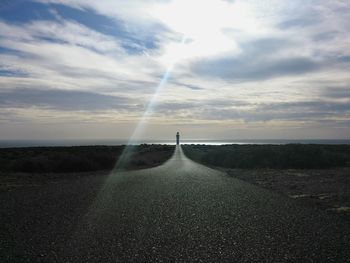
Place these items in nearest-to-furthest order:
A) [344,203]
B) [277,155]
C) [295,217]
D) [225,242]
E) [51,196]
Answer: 1. [225,242]
2. [295,217]
3. [344,203]
4. [51,196]
5. [277,155]

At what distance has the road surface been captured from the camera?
6.99 m

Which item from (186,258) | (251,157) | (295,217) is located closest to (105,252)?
(186,258)

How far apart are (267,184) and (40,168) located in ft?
53.3

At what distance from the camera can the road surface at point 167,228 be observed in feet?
22.9

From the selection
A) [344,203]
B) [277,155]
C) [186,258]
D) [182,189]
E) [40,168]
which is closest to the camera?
[186,258]

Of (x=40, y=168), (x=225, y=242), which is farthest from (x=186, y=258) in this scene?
(x=40, y=168)

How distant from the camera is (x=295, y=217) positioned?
10.2 metres

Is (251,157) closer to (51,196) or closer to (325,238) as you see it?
(51,196)

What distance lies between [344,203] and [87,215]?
27.6 feet

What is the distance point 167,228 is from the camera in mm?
9039

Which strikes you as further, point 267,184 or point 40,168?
point 40,168

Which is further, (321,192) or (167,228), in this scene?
(321,192)

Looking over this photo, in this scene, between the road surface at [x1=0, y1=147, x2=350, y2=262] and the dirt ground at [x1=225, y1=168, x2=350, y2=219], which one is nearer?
the road surface at [x1=0, y1=147, x2=350, y2=262]

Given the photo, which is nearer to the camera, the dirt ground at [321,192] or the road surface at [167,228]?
the road surface at [167,228]
